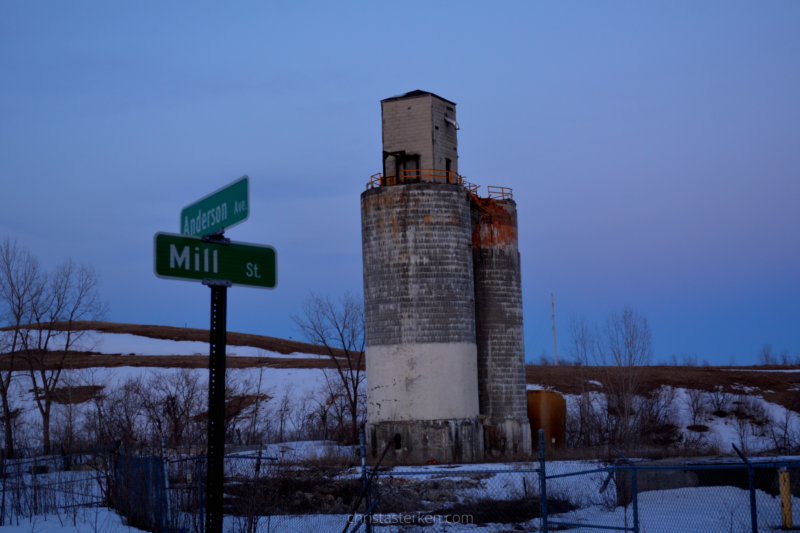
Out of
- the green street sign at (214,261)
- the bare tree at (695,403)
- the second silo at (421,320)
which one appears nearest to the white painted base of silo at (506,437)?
the second silo at (421,320)

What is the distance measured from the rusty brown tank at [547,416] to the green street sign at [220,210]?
1253 inches

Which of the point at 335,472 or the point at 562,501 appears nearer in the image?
the point at 562,501

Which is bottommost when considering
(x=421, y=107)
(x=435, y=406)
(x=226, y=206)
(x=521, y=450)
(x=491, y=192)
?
(x=521, y=450)

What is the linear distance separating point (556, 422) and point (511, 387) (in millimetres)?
3876

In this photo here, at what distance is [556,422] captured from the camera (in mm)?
36656

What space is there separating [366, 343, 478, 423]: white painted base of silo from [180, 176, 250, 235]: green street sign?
2489 cm

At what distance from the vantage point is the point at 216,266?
19.6 ft

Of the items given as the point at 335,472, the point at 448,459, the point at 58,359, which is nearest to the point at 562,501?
the point at 335,472

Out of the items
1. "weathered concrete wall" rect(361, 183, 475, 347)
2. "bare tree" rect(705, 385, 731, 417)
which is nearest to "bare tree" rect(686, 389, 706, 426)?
"bare tree" rect(705, 385, 731, 417)

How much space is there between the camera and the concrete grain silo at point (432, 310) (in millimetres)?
30797

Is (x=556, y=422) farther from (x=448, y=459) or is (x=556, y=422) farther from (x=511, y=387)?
(x=448, y=459)

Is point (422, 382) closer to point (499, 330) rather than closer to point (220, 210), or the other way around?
point (499, 330)

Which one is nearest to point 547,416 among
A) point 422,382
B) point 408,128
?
point 422,382

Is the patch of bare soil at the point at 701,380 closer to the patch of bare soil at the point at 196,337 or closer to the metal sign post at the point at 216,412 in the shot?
the patch of bare soil at the point at 196,337
